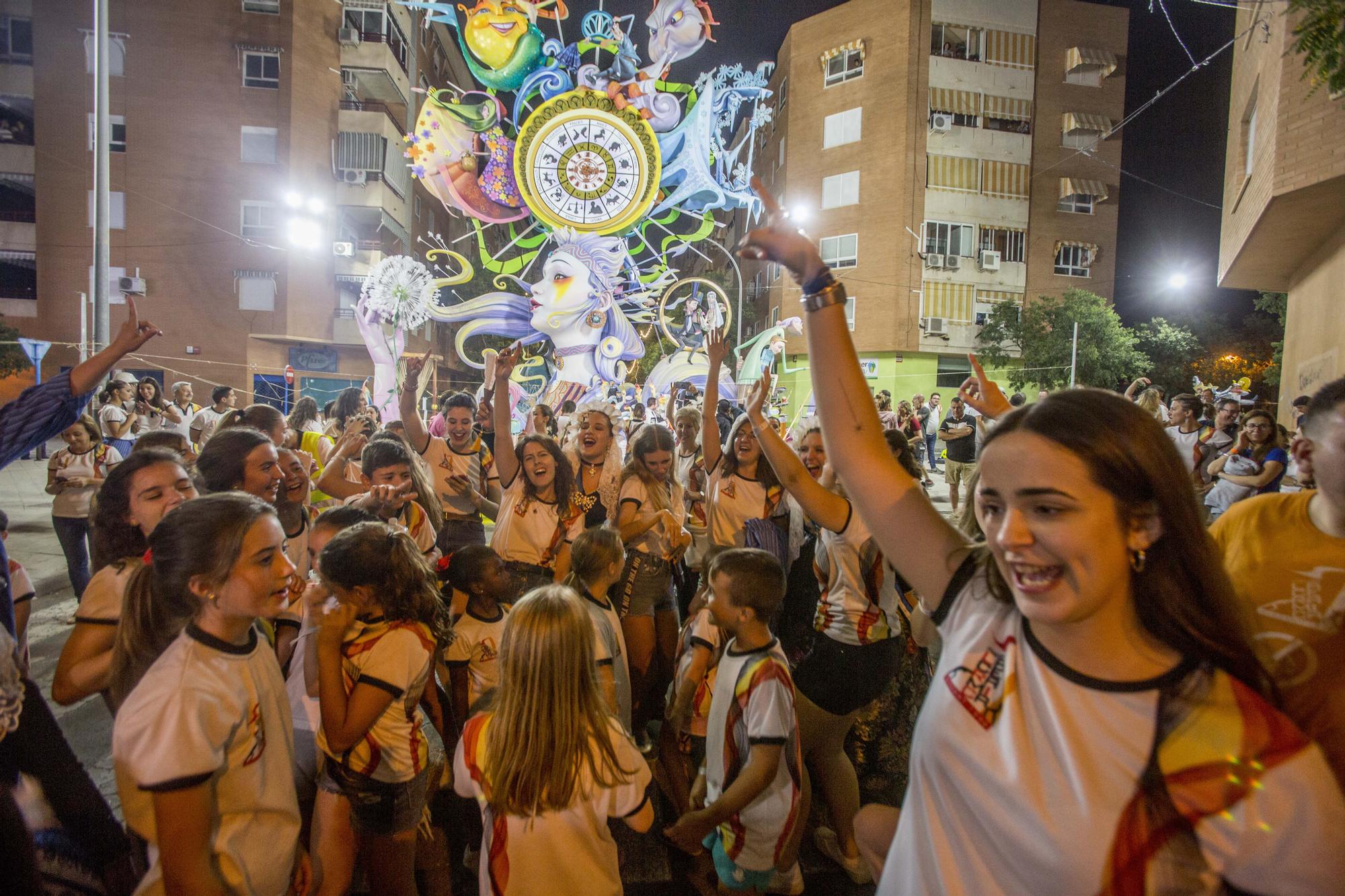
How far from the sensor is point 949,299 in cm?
2728

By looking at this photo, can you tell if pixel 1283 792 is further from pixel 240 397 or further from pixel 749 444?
pixel 240 397

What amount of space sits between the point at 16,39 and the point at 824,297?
3363 cm

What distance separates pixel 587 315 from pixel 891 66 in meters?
21.6

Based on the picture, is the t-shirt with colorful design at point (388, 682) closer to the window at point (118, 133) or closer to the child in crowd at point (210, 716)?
the child in crowd at point (210, 716)

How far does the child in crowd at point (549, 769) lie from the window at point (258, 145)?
1082 inches

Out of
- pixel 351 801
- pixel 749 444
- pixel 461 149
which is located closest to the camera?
pixel 351 801

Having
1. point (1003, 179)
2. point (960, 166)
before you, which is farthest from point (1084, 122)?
point (960, 166)

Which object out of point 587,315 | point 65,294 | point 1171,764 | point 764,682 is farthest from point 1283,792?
point 65,294

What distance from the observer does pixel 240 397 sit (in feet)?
78.9

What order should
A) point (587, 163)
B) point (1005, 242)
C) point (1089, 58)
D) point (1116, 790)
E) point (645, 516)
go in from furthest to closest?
point (1005, 242) < point (1089, 58) < point (587, 163) < point (645, 516) < point (1116, 790)

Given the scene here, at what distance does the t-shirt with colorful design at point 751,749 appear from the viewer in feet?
7.73

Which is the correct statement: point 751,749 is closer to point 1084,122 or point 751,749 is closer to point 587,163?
point 587,163

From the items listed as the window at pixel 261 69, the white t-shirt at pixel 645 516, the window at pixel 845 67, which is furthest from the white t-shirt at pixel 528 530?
the window at pixel 845 67

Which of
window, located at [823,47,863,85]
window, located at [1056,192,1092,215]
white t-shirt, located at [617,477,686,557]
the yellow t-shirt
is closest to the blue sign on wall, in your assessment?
window, located at [823,47,863,85]
